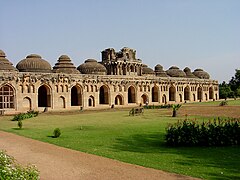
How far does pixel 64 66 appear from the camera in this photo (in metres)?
49.0

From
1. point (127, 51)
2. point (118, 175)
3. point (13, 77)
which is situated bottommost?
point (118, 175)

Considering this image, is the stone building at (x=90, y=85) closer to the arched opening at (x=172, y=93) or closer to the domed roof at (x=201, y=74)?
the arched opening at (x=172, y=93)

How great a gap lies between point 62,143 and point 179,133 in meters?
5.88

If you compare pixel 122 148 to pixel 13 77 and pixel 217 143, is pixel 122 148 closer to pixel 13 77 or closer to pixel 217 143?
pixel 217 143

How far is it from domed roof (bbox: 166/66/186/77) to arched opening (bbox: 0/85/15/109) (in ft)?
129

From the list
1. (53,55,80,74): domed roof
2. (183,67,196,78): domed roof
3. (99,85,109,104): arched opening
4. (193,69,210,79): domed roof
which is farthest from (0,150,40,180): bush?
(193,69,210,79): domed roof

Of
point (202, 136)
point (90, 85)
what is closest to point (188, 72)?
point (90, 85)

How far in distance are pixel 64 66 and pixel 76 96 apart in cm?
525

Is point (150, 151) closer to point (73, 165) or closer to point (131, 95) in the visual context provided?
point (73, 165)

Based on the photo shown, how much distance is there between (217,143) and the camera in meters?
14.1

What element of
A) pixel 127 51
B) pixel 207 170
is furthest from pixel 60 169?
pixel 127 51

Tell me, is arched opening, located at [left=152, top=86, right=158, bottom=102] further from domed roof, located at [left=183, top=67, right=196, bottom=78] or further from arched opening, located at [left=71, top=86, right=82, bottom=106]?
arched opening, located at [left=71, top=86, right=82, bottom=106]

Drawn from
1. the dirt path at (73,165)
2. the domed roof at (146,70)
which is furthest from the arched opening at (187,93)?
the dirt path at (73,165)

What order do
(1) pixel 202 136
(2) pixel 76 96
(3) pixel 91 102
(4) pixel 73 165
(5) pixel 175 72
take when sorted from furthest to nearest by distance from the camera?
(5) pixel 175 72
(2) pixel 76 96
(3) pixel 91 102
(1) pixel 202 136
(4) pixel 73 165
